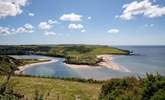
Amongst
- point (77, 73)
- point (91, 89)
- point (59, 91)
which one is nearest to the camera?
point (59, 91)

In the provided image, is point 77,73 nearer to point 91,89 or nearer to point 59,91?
point 91,89

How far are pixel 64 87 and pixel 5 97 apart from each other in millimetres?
45083

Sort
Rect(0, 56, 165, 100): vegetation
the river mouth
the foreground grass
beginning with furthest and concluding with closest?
the river mouth < the foreground grass < Rect(0, 56, 165, 100): vegetation

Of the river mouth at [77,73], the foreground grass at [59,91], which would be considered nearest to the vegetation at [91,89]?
the foreground grass at [59,91]

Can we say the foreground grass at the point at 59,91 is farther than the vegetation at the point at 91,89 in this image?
Yes

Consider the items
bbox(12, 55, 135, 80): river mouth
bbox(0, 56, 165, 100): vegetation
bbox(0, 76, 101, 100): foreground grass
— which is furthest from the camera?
bbox(12, 55, 135, 80): river mouth

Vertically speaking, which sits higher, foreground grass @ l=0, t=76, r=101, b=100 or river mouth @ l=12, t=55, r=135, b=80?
foreground grass @ l=0, t=76, r=101, b=100

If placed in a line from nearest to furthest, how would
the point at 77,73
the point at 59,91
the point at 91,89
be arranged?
1. the point at 59,91
2. the point at 91,89
3. the point at 77,73

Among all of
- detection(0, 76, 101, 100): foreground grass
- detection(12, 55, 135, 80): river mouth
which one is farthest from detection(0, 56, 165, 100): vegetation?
detection(12, 55, 135, 80): river mouth

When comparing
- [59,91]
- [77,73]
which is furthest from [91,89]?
[77,73]

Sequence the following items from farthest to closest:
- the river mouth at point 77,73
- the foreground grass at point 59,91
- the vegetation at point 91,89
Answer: the river mouth at point 77,73, the foreground grass at point 59,91, the vegetation at point 91,89

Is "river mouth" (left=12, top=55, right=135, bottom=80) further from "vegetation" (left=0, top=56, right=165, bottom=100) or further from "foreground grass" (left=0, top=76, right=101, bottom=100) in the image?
"foreground grass" (left=0, top=76, right=101, bottom=100)

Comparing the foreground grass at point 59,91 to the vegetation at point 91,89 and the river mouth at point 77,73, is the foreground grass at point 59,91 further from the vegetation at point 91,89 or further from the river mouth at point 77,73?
the river mouth at point 77,73

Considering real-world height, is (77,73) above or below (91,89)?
below
